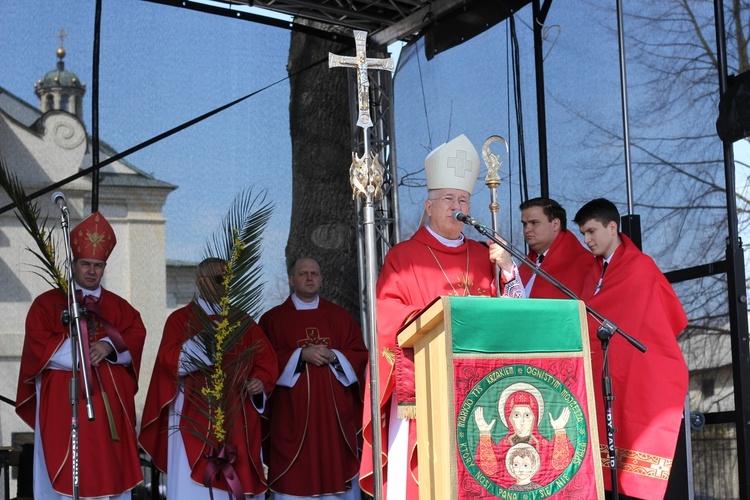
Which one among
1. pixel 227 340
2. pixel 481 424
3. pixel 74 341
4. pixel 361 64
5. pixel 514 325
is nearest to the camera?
pixel 481 424

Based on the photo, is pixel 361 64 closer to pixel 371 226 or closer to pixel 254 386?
pixel 371 226

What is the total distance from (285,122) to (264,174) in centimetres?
49

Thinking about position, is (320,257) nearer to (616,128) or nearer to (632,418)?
(616,128)

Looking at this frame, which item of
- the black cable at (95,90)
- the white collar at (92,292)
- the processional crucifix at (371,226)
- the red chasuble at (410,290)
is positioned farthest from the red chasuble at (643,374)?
the black cable at (95,90)

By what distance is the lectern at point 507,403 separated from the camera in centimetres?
362

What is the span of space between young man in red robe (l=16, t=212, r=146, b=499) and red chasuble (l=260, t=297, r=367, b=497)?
3.62 ft

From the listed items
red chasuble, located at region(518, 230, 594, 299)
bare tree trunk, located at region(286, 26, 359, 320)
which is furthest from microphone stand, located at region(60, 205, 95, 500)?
bare tree trunk, located at region(286, 26, 359, 320)

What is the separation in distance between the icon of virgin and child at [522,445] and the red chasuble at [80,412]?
3.00 metres

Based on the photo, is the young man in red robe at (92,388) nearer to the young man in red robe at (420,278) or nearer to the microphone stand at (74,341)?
the microphone stand at (74,341)

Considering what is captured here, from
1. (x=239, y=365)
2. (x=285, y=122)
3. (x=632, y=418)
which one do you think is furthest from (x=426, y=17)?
(x=632, y=418)

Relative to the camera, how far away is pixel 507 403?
12.1ft

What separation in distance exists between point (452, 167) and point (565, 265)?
1.39 metres

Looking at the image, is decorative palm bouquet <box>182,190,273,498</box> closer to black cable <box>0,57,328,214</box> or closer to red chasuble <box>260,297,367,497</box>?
red chasuble <box>260,297,367,497</box>

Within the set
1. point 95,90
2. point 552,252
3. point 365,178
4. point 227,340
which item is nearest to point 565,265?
point 552,252
